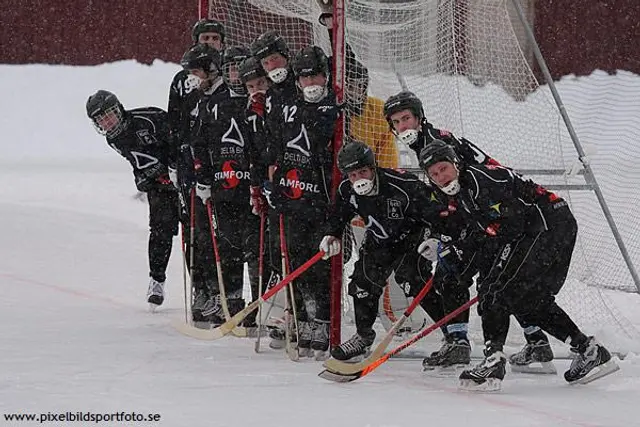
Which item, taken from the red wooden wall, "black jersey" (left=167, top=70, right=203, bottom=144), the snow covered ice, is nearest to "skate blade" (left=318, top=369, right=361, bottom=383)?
the snow covered ice

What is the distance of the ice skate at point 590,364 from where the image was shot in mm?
4750

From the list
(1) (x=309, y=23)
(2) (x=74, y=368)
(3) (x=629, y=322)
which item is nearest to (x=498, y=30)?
(1) (x=309, y=23)

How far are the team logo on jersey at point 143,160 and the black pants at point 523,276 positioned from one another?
8.52 ft

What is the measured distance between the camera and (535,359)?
16.9 feet

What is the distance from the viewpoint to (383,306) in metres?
6.32

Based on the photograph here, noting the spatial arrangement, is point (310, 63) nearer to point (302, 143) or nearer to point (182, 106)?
point (302, 143)

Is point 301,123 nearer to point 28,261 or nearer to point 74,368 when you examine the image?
point 74,368

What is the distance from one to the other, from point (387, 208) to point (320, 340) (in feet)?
2.43

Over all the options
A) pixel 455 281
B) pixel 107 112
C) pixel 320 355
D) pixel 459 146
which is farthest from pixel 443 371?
pixel 107 112

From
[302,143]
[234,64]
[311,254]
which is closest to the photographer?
[302,143]

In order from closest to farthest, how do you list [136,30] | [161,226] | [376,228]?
[376,228], [161,226], [136,30]

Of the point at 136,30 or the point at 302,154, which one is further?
the point at 136,30

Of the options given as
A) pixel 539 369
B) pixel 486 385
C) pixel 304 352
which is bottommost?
pixel 304 352

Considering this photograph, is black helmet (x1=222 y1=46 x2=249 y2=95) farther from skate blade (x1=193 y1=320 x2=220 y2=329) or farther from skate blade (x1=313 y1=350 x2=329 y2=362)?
skate blade (x1=313 y1=350 x2=329 y2=362)
